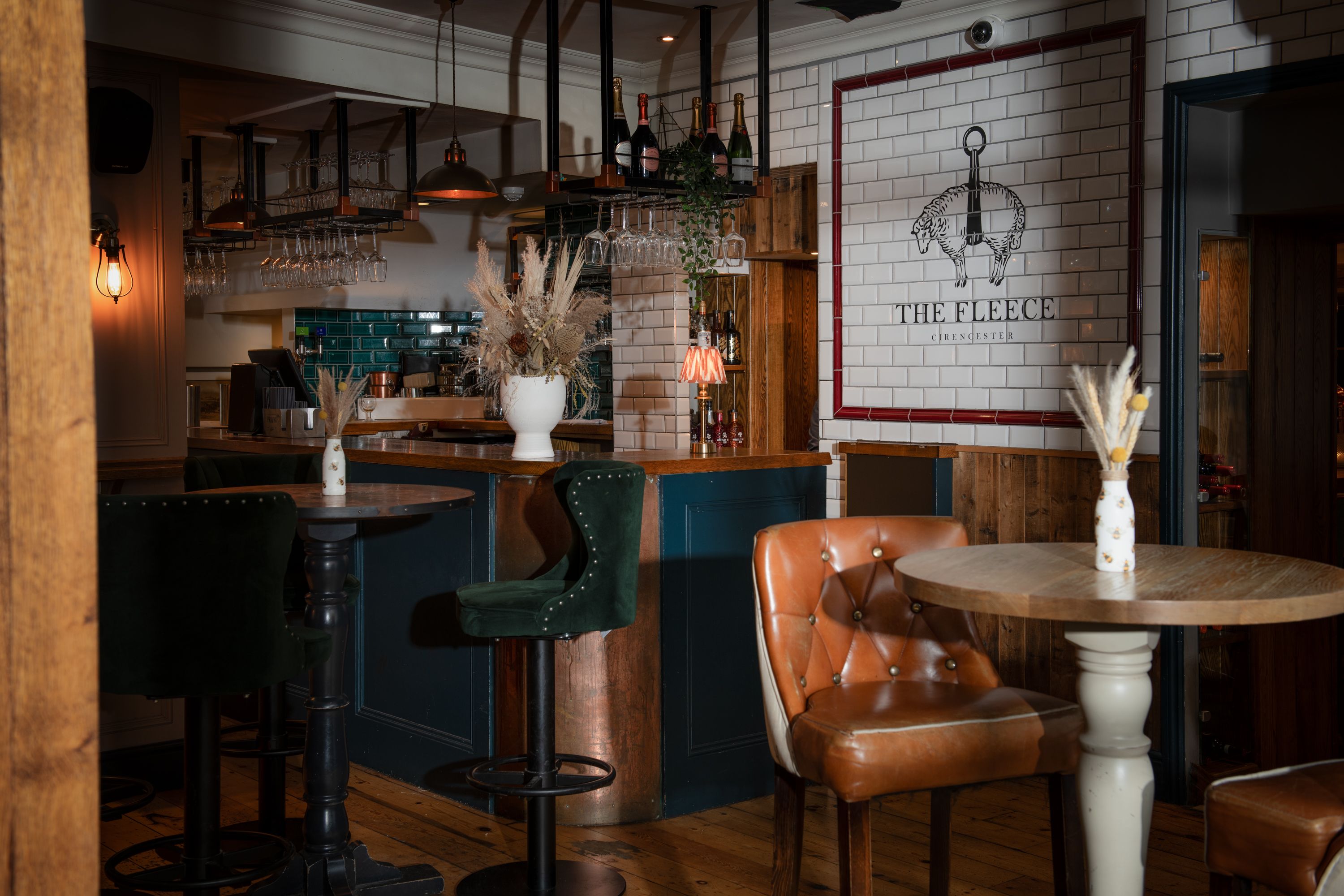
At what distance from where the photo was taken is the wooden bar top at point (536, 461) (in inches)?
158

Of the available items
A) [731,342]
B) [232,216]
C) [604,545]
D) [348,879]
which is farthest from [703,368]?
[232,216]

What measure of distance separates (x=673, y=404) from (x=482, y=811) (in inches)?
92.5

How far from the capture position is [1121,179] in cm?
449

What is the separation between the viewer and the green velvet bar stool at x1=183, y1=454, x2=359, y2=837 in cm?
371

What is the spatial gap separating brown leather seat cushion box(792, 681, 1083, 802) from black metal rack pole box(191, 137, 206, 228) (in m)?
6.28

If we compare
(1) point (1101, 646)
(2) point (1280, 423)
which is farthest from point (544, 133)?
(1) point (1101, 646)

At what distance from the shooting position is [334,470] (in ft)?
11.4

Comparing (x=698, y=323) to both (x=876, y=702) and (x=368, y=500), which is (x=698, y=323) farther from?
(x=876, y=702)

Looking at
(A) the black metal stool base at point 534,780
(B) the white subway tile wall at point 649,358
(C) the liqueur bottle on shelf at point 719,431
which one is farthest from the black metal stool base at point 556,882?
(B) the white subway tile wall at point 649,358

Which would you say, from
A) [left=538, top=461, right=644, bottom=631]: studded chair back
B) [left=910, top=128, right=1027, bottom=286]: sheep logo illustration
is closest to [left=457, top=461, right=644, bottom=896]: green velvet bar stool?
[left=538, top=461, right=644, bottom=631]: studded chair back

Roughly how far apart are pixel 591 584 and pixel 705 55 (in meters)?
2.79

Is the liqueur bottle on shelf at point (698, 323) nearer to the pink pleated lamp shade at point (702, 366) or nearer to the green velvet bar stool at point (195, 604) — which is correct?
the pink pleated lamp shade at point (702, 366)

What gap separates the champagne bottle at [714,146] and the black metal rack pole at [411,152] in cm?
162

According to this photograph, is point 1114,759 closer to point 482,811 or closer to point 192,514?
point 192,514
